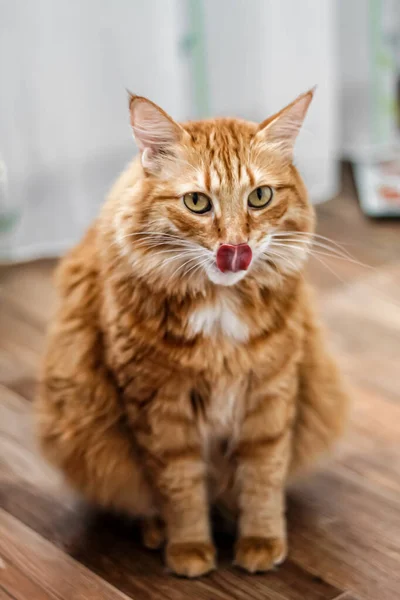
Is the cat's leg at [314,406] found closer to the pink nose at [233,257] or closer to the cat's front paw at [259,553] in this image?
the cat's front paw at [259,553]

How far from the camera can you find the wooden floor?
5.06 feet

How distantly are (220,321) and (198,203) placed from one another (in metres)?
0.21

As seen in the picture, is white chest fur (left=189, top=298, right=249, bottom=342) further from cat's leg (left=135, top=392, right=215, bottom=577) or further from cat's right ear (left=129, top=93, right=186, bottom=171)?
cat's right ear (left=129, top=93, right=186, bottom=171)

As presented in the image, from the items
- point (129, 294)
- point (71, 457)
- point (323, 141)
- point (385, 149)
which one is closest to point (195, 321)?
point (129, 294)

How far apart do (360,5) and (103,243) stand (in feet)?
6.81

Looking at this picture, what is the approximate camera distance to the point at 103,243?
1508 mm

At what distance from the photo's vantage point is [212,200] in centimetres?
135

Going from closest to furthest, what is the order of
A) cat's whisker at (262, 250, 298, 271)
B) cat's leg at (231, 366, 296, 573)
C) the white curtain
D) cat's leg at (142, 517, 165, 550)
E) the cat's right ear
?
the cat's right ear
cat's whisker at (262, 250, 298, 271)
cat's leg at (231, 366, 296, 573)
cat's leg at (142, 517, 165, 550)
the white curtain

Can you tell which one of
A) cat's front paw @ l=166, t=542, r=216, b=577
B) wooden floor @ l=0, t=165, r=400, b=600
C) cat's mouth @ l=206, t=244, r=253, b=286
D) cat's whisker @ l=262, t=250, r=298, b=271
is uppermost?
cat's mouth @ l=206, t=244, r=253, b=286

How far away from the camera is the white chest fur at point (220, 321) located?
146 centimetres

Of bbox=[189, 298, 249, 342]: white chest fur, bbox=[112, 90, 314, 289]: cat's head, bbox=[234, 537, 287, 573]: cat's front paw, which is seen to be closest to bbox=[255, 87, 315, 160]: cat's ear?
bbox=[112, 90, 314, 289]: cat's head

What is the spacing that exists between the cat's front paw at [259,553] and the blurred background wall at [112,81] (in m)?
1.43

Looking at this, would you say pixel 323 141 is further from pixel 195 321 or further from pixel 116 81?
pixel 195 321

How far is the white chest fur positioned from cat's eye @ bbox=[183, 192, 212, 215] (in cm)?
17
